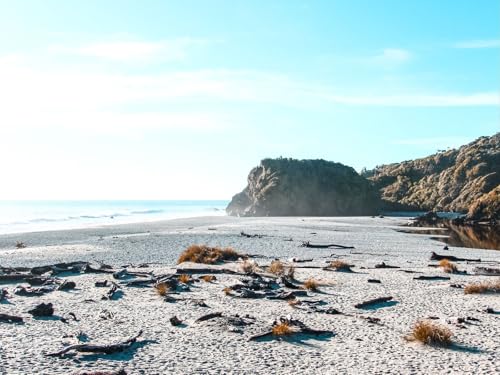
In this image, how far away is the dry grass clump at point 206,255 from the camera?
28.7m

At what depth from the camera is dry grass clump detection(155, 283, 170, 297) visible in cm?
1855

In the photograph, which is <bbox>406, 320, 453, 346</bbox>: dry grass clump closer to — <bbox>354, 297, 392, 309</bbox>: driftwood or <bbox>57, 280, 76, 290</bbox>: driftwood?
<bbox>354, 297, 392, 309</bbox>: driftwood

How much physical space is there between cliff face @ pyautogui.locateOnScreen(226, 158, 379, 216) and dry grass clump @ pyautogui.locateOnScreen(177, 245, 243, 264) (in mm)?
88104

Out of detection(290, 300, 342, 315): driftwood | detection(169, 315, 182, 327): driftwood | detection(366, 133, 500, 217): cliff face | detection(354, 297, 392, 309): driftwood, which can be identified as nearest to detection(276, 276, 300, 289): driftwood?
detection(290, 300, 342, 315): driftwood

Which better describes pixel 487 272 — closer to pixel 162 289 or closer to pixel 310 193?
pixel 162 289

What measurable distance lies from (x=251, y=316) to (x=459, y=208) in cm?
9759

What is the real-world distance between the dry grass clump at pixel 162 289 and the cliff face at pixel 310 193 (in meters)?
99.3

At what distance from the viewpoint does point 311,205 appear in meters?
121

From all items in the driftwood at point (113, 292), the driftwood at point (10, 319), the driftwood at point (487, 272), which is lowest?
the driftwood at point (487, 272)

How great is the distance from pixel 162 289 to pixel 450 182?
361 ft

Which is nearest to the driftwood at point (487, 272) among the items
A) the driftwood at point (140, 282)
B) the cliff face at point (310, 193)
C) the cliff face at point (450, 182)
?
the driftwood at point (140, 282)

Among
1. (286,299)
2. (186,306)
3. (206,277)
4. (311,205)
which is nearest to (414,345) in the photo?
(286,299)

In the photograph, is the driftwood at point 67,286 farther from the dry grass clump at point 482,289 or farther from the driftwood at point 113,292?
the dry grass clump at point 482,289

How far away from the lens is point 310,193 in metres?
122
